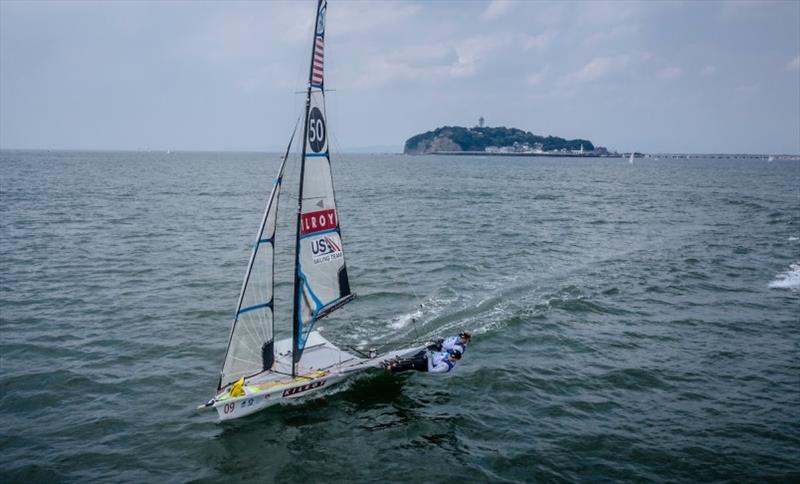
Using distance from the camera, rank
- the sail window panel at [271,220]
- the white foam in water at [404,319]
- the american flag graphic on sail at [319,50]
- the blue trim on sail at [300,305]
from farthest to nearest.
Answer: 1. the white foam in water at [404,319]
2. the blue trim on sail at [300,305]
3. the sail window panel at [271,220]
4. the american flag graphic on sail at [319,50]

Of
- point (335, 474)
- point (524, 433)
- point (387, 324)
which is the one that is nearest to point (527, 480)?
point (524, 433)

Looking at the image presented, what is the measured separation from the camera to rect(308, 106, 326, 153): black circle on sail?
16.5m

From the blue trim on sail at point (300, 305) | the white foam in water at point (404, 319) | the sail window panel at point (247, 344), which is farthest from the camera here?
the white foam in water at point (404, 319)

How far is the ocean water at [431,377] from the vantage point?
51.0ft

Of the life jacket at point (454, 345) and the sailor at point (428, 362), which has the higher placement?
the life jacket at point (454, 345)

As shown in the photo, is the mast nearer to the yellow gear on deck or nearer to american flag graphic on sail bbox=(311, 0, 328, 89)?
american flag graphic on sail bbox=(311, 0, 328, 89)

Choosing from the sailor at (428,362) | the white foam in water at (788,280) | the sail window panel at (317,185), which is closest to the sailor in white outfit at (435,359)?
the sailor at (428,362)

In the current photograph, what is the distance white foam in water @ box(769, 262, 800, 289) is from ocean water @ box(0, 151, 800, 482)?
19 centimetres

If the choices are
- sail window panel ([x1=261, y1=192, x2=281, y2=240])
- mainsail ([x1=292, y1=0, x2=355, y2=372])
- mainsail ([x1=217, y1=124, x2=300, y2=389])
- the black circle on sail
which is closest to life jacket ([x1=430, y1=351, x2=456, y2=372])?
mainsail ([x1=292, y1=0, x2=355, y2=372])

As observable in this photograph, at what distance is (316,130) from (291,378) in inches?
337

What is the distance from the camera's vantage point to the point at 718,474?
49.3 ft

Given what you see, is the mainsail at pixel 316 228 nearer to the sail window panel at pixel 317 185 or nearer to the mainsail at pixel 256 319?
the sail window panel at pixel 317 185

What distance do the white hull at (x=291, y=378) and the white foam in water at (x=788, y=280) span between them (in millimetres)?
27054

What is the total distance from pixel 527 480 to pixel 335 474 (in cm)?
558
